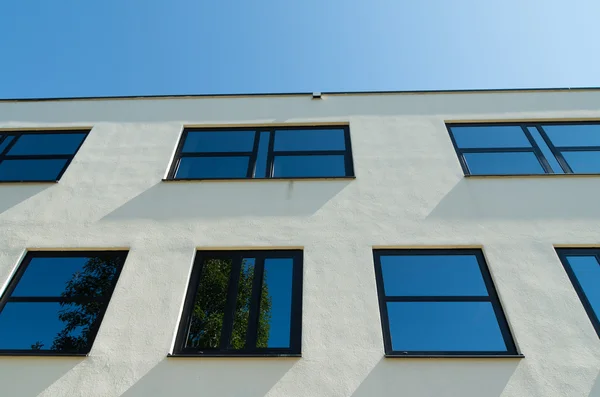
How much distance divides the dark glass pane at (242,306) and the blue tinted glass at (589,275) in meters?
4.07

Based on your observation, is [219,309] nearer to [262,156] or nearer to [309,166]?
[309,166]

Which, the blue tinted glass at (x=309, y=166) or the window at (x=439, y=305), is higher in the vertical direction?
the blue tinted glass at (x=309, y=166)

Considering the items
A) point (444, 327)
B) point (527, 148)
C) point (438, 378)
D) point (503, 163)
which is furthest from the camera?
point (527, 148)

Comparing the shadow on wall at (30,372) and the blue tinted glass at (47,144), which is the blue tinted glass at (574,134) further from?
the blue tinted glass at (47,144)

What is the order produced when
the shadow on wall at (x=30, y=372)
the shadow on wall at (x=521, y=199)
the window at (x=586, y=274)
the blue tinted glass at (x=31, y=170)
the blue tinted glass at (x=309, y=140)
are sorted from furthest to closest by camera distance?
the blue tinted glass at (x=309, y=140) < the blue tinted glass at (x=31, y=170) < the shadow on wall at (x=521, y=199) < the window at (x=586, y=274) < the shadow on wall at (x=30, y=372)

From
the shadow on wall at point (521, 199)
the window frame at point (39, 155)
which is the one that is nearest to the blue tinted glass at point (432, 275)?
the shadow on wall at point (521, 199)

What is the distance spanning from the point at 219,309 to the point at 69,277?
2.13 meters

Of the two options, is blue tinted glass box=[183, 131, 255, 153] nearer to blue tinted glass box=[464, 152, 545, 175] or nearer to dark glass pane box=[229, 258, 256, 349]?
dark glass pane box=[229, 258, 256, 349]

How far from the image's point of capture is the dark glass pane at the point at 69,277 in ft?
17.9

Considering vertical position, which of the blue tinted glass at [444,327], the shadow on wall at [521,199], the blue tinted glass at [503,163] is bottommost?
the blue tinted glass at [444,327]

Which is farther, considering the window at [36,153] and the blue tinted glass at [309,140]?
the blue tinted glass at [309,140]

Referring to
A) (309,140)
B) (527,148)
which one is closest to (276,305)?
(309,140)

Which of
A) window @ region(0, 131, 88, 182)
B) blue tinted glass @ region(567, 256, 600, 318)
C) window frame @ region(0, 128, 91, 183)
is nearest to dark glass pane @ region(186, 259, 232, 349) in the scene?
window frame @ region(0, 128, 91, 183)

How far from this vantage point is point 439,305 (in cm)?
514
